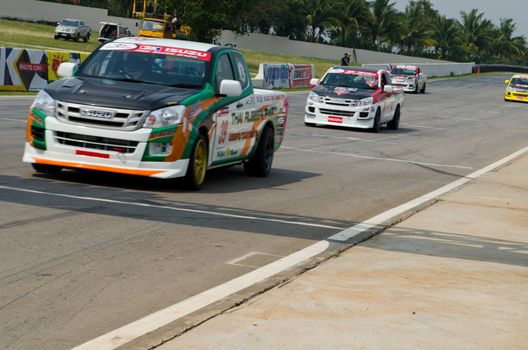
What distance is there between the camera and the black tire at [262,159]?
1494 cm

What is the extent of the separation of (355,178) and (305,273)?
838 cm

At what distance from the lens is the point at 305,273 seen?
8039mm

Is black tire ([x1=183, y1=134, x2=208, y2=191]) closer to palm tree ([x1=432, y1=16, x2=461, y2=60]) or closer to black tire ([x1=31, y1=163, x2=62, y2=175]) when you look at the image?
black tire ([x1=31, y1=163, x2=62, y2=175])

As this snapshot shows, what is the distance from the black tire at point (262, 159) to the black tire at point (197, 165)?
216 centimetres

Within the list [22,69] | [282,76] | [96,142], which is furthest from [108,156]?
[282,76]

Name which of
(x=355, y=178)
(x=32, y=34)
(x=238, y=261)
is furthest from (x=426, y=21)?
(x=238, y=261)

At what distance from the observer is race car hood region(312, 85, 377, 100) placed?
2806cm

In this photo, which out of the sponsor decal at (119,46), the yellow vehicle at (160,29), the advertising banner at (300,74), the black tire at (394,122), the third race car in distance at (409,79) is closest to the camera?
the sponsor decal at (119,46)

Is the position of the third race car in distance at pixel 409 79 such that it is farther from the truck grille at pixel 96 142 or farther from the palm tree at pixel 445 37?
the palm tree at pixel 445 37

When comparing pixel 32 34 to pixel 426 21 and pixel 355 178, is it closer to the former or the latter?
pixel 355 178

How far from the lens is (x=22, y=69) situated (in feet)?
106

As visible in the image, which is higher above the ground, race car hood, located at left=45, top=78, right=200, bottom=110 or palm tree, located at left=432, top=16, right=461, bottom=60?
palm tree, located at left=432, top=16, right=461, bottom=60

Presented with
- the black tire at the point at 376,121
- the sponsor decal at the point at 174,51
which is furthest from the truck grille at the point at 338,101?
the sponsor decal at the point at 174,51

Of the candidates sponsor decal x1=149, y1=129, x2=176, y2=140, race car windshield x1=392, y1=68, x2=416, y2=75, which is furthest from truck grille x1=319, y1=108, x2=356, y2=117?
race car windshield x1=392, y1=68, x2=416, y2=75
